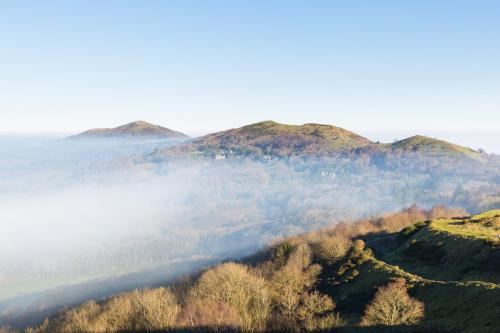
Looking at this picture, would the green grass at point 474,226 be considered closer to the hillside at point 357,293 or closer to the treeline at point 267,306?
the hillside at point 357,293

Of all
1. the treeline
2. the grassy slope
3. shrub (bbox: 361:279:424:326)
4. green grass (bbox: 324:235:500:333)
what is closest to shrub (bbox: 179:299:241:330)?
the treeline

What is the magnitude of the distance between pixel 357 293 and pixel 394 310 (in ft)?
73.0

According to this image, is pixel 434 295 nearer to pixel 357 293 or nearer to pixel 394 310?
pixel 394 310

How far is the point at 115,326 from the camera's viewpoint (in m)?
86.2

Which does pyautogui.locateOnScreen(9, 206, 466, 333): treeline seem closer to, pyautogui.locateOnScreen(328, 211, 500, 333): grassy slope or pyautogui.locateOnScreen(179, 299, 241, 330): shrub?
pyautogui.locateOnScreen(179, 299, 241, 330): shrub

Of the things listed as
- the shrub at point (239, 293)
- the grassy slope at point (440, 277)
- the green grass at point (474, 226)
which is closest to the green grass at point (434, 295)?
the grassy slope at point (440, 277)

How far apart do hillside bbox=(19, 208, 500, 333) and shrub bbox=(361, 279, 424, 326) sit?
0.18m

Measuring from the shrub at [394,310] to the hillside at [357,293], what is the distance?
0.58 ft

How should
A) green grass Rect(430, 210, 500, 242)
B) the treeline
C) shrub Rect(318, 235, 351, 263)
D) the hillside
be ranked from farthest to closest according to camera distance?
1. shrub Rect(318, 235, 351, 263)
2. green grass Rect(430, 210, 500, 242)
3. the treeline
4. the hillside

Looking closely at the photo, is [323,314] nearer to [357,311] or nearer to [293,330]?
[357,311]

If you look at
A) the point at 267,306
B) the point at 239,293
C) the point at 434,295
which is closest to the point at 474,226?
the point at 434,295

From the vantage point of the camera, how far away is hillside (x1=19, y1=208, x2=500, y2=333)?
2484 inches

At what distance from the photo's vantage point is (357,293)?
85.8 meters

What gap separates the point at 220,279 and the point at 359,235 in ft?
232
